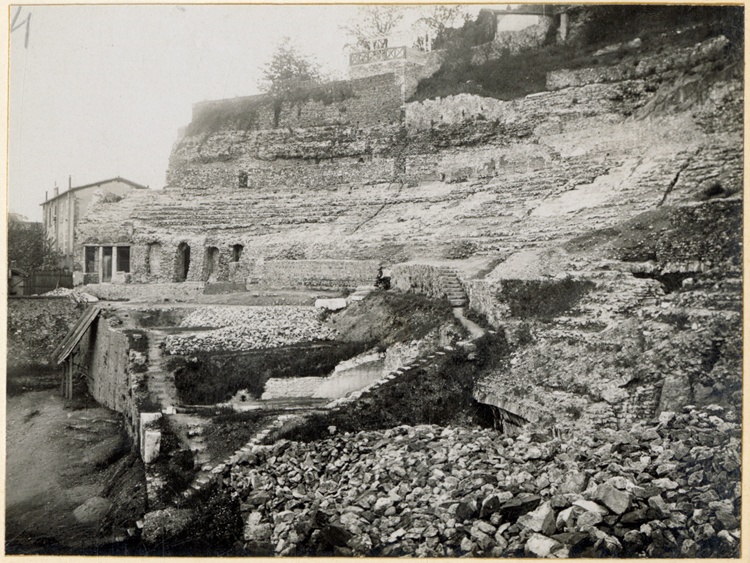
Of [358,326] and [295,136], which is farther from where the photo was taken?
[295,136]

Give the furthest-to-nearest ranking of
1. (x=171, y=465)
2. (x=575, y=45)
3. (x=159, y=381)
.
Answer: (x=575, y=45)
(x=159, y=381)
(x=171, y=465)

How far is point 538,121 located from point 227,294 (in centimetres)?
894

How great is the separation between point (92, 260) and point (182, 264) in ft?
8.58

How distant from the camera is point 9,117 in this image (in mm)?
7703

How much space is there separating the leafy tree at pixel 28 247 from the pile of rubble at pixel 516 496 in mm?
4113

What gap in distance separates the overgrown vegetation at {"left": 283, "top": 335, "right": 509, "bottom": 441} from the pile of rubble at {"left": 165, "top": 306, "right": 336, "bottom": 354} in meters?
2.44

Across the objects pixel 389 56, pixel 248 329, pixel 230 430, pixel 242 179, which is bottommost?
pixel 230 430

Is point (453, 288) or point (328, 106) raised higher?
point (328, 106)

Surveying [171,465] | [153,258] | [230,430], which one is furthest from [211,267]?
[171,465]

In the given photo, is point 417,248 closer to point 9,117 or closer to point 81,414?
point 81,414

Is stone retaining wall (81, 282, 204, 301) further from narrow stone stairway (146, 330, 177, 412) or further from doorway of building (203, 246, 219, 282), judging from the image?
narrow stone stairway (146, 330, 177, 412)

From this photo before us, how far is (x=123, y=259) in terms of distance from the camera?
1753 centimetres

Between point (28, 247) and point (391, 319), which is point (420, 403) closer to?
point (391, 319)

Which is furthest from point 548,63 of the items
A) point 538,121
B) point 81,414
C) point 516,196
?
point 81,414
